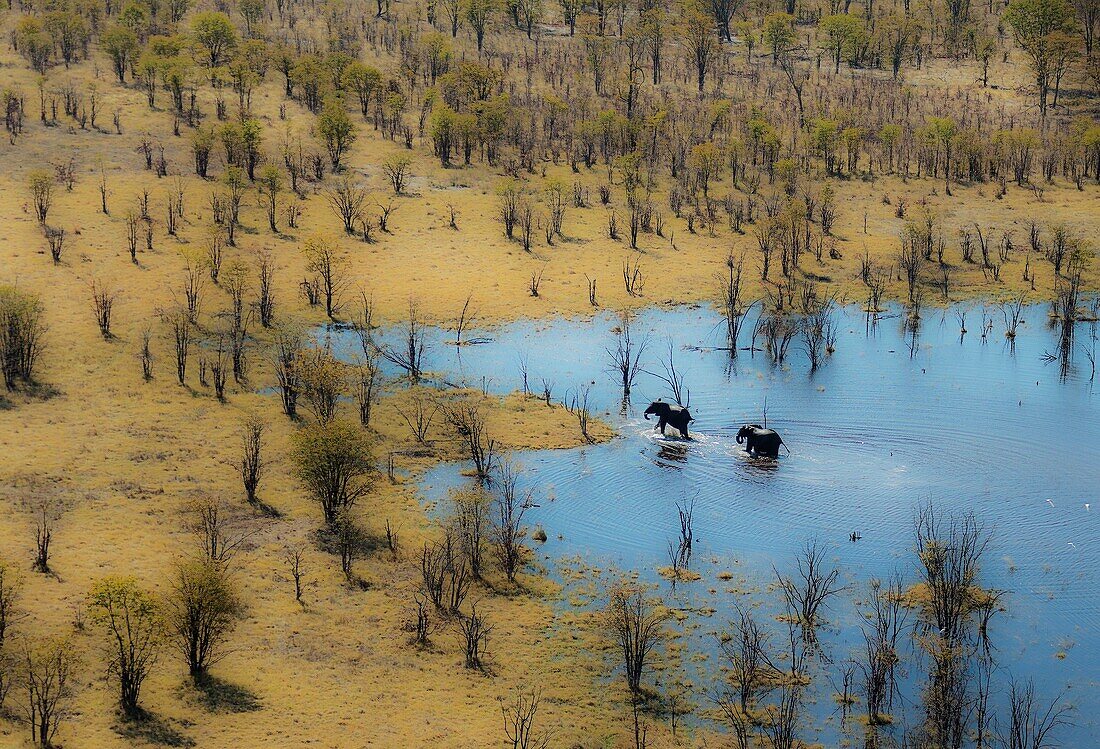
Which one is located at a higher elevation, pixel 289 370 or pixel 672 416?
pixel 289 370

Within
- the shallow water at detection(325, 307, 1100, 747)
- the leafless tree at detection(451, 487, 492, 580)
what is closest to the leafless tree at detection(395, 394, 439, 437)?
the shallow water at detection(325, 307, 1100, 747)

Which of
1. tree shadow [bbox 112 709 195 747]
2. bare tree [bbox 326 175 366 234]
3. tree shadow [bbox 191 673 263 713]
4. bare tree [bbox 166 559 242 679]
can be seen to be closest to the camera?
tree shadow [bbox 112 709 195 747]

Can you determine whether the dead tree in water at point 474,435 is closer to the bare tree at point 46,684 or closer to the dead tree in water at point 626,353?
the dead tree in water at point 626,353

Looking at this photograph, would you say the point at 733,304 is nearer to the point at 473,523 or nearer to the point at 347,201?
the point at 473,523

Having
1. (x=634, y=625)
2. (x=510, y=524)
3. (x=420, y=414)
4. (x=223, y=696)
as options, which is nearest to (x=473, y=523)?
(x=510, y=524)

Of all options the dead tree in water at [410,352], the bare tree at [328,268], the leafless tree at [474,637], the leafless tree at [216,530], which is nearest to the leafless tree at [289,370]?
the dead tree in water at [410,352]

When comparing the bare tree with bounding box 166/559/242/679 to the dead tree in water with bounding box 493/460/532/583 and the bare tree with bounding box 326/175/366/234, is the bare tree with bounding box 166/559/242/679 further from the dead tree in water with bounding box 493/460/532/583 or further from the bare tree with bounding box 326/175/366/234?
the bare tree with bounding box 326/175/366/234

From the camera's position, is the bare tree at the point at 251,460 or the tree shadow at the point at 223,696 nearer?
the tree shadow at the point at 223,696
